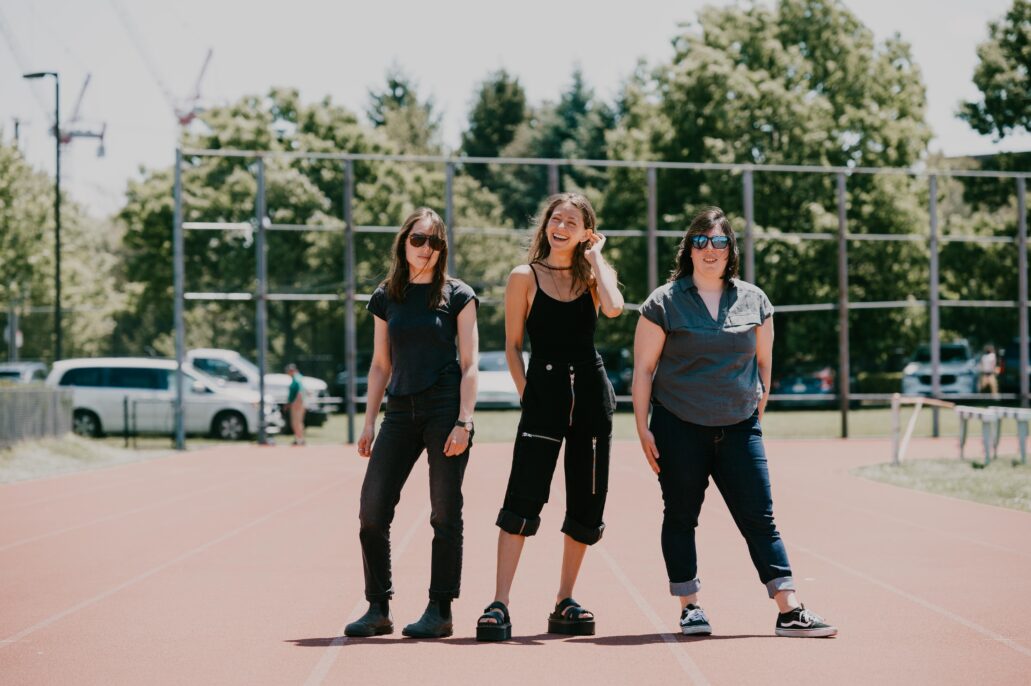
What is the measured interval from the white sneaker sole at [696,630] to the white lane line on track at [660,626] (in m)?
0.06

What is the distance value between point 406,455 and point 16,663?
184 centimetres

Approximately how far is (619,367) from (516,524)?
3329 cm

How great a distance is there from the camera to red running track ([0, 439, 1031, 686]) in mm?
5570

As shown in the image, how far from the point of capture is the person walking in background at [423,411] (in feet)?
20.0

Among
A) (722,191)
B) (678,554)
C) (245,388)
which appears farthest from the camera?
(722,191)

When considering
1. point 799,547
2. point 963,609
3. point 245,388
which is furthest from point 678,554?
point 245,388

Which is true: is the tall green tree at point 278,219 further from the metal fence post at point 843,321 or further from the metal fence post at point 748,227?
the metal fence post at point 843,321

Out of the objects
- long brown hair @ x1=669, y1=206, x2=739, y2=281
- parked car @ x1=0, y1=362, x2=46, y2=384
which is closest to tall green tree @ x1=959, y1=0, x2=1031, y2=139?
parked car @ x1=0, y1=362, x2=46, y2=384

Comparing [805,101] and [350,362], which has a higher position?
[805,101]

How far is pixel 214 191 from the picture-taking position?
44.1 m

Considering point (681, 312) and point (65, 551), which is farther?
point (65, 551)

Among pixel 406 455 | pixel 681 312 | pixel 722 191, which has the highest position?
pixel 722 191

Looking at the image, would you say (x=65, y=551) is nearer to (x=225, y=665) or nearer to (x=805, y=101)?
(x=225, y=665)

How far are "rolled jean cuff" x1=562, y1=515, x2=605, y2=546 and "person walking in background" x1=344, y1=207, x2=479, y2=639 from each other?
492 millimetres
